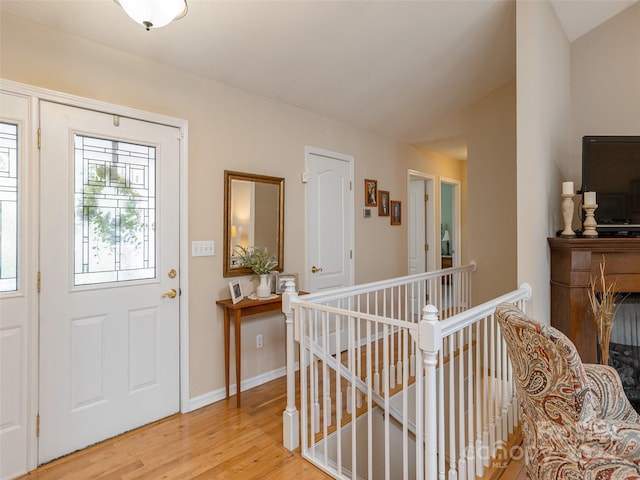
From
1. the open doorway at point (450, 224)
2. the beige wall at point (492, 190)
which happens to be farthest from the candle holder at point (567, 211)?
the open doorway at point (450, 224)

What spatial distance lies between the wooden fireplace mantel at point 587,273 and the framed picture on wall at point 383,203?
203 cm

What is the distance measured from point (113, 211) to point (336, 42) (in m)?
1.93

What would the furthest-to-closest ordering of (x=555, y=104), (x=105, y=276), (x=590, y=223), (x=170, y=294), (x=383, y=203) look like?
(x=383, y=203)
(x=555, y=104)
(x=170, y=294)
(x=590, y=223)
(x=105, y=276)

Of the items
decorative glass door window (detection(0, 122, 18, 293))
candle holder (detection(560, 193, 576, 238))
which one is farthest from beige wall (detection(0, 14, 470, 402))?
candle holder (detection(560, 193, 576, 238))

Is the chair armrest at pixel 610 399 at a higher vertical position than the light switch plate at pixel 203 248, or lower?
lower

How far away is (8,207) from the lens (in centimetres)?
189

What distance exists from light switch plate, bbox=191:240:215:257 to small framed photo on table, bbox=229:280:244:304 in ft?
0.94

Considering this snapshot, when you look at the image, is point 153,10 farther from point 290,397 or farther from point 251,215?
point 290,397

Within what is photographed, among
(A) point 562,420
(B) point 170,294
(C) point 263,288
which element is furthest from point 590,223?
(B) point 170,294

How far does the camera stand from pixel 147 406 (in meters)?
2.39

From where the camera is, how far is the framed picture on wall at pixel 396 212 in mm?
4402

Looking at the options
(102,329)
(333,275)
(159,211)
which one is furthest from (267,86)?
(102,329)

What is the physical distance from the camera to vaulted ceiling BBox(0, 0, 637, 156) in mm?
2092

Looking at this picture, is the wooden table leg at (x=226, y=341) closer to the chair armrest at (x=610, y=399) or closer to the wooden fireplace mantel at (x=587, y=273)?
the chair armrest at (x=610, y=399)
